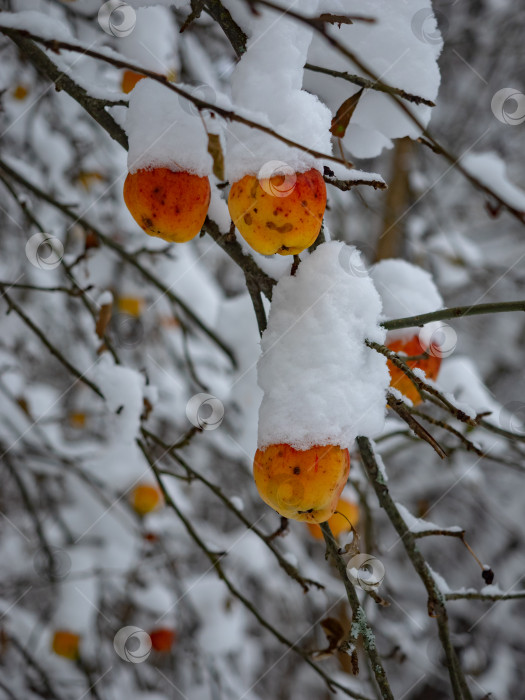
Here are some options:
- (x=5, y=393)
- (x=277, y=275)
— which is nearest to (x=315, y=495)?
(x=277, y=275)

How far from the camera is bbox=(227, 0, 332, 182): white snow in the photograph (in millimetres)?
815

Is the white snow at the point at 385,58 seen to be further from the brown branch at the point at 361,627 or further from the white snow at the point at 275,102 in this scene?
the brown branch at the point at 361,627

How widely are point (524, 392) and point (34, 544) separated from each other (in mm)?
4398

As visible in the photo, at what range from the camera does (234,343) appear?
2.00 metres

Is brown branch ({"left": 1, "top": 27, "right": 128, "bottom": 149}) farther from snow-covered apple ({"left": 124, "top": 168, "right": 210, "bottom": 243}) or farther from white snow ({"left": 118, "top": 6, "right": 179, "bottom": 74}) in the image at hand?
white snow ({"left": 118, "top": 6, "right": 179, "bottom": 74})

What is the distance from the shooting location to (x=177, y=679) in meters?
3.57

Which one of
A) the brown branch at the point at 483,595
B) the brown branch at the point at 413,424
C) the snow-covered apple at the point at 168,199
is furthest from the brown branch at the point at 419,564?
the snow-covered apple at the point at 168,199

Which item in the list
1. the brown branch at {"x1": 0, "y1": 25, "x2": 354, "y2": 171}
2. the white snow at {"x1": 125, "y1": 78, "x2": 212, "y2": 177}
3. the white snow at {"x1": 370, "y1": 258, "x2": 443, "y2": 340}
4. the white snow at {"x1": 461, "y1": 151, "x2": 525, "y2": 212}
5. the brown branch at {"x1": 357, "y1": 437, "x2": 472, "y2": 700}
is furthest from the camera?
the white snow at {"x1": 461, "y1": 151, "x2": 525, "y2": 212}

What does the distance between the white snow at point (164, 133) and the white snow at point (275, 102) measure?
78mm

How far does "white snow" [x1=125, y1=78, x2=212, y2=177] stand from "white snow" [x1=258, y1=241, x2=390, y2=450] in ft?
0.79

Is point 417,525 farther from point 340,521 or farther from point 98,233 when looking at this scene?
point 98,233

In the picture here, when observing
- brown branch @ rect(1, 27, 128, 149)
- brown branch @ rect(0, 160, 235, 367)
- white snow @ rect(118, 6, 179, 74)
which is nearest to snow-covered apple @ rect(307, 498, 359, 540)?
brown branch @ rect(0, 160, 235, 367)

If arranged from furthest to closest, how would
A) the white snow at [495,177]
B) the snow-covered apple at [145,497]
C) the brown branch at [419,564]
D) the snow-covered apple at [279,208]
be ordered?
1. the snow-covered apple at [145,497]
2. the white snow at [495,177]
3. the brown branch at [419,564]
4. the snow-covered apple at [279,208]

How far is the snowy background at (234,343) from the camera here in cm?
91
